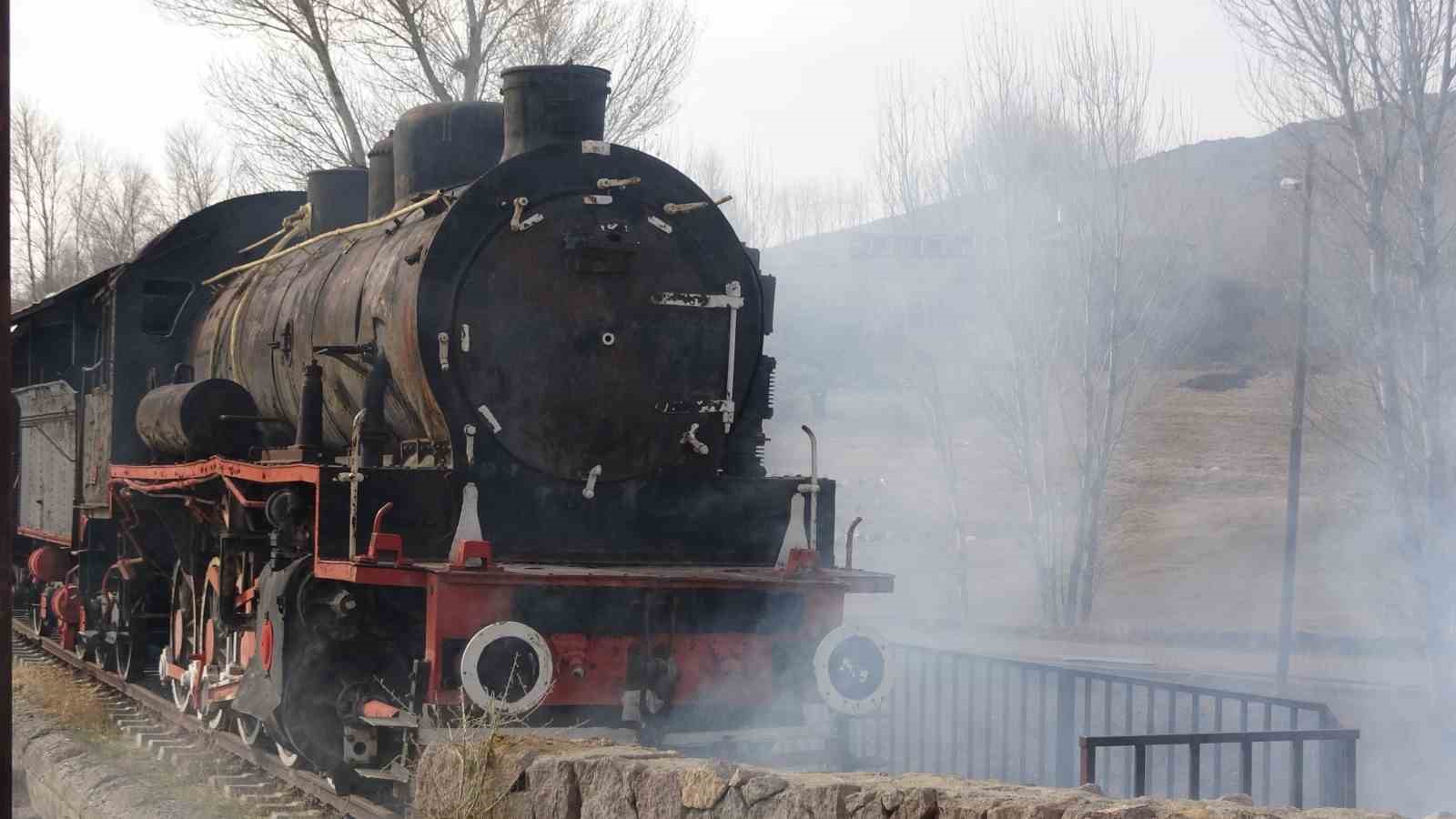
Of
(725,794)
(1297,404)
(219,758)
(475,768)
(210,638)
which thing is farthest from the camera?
(1297,404)

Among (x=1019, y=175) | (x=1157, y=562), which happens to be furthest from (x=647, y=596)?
(x=1157, y=562)

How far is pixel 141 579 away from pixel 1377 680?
15.0 metres

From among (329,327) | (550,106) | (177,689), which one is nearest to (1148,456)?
(177,689)

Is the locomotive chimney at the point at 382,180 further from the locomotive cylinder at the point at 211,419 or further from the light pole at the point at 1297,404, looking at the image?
the light pole at the point at 1297,404

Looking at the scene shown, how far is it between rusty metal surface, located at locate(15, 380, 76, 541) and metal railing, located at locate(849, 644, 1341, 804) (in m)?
6.53

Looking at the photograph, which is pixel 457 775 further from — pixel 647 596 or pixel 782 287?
pixel 782 287

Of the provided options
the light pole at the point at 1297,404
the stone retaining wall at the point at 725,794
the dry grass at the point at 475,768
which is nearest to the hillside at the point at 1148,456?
the light pole at the point at 1297,404

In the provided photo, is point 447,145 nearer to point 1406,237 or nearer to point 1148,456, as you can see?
point 1406,237

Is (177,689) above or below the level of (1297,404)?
below

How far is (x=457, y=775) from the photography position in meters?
5.78

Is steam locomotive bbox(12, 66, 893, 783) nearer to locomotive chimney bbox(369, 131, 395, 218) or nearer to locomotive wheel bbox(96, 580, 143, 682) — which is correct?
locomotive chimney bbox(369, 131, 395, 218)

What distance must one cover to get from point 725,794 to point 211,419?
5.16 metres

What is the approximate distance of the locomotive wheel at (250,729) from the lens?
28.0 feet

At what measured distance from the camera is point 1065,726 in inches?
320
